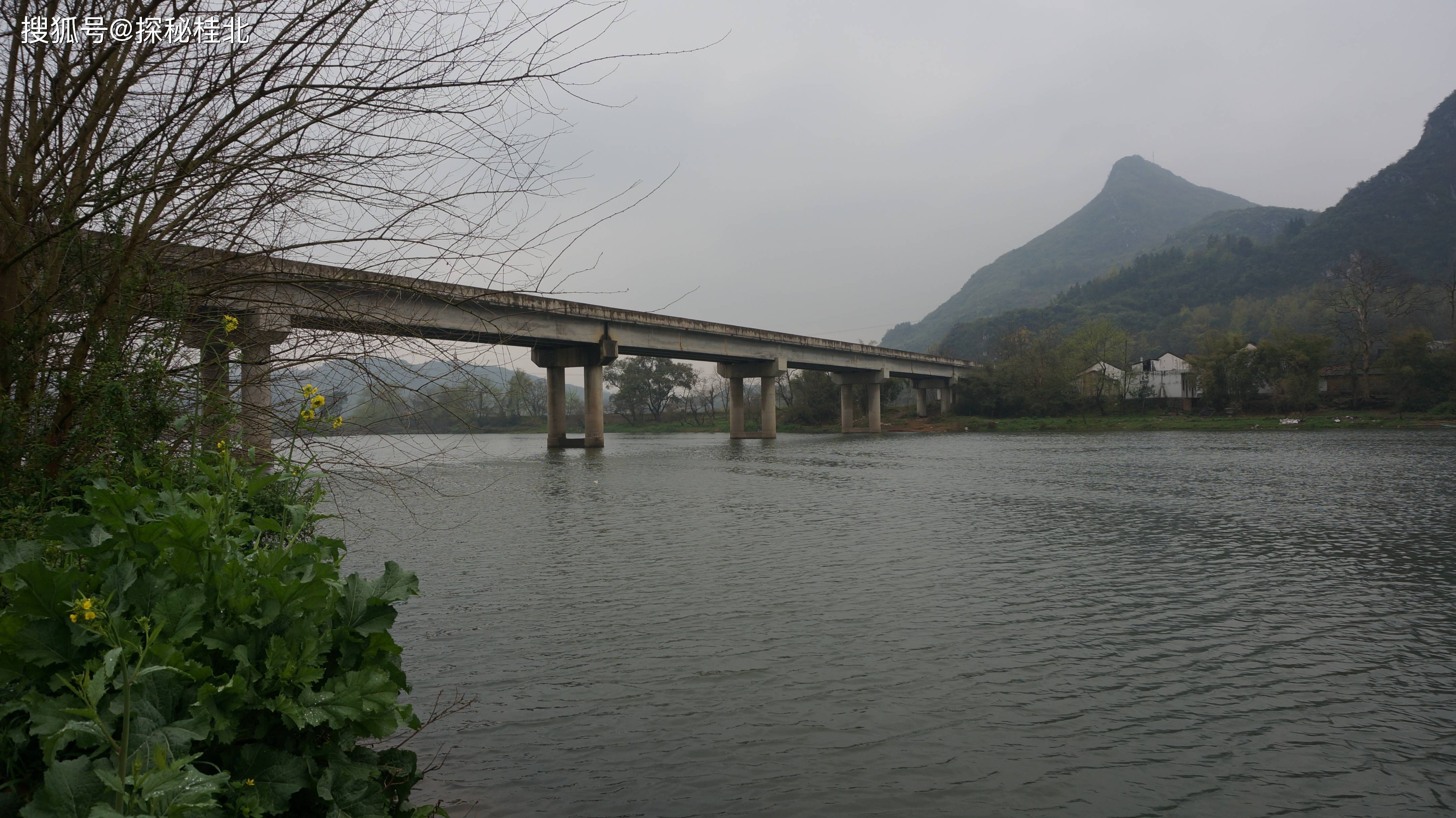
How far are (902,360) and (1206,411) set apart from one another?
1180 inches

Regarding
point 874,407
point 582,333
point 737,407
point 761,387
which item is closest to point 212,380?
point 582,333

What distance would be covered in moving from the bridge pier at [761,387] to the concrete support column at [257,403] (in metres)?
60.6

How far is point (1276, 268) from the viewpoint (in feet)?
488

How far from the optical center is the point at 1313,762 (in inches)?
214

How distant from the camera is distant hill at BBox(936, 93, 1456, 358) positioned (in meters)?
125

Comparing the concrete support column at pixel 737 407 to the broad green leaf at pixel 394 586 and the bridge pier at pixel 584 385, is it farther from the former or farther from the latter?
the broad green leaf at pixel 394 586

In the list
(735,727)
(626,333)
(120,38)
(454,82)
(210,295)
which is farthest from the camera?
(626,333)

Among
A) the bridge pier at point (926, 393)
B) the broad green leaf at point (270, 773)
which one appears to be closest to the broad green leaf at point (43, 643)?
the broad green leaf at point (270, 773)

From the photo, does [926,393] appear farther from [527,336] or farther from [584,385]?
[527,336]

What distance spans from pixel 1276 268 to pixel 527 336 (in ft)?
539

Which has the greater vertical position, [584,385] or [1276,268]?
[1276,268]

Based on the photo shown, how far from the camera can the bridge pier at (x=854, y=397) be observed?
81000 millimetres

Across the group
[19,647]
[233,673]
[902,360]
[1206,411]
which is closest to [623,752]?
[233,673]

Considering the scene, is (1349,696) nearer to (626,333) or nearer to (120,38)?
(120,38)
